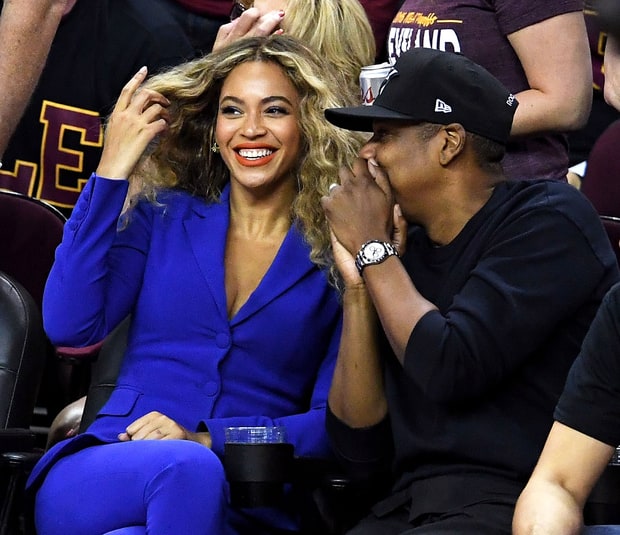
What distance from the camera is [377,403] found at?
3535 millimetres

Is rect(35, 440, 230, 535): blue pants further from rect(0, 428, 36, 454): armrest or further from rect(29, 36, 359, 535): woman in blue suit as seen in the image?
rect(0, 428, 36, 454): armrest

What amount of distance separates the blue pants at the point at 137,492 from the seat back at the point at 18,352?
1.24 ft

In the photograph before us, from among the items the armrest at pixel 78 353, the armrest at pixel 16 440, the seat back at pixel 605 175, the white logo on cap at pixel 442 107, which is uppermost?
the white logo on cap at pixel 442 107

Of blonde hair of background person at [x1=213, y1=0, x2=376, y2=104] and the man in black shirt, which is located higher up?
blonde hair of background person at [x1=213, y1=0, x2=376, y2=104]

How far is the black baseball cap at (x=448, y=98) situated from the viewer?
3.42 m

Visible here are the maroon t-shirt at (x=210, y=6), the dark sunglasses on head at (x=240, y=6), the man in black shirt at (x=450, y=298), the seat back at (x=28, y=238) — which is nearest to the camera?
the man in black shirt at (x=450, y=298)

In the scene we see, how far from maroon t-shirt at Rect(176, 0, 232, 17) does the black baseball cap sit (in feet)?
7.83

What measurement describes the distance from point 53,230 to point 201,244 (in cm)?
64

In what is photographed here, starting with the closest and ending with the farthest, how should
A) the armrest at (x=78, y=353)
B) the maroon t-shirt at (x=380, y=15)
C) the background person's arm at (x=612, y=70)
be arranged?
1. the background person's arm at (x=612, y=70)
2. the armrest at (x=78, y=353)
3. the maroon t-shirt at (x=380, y=15)

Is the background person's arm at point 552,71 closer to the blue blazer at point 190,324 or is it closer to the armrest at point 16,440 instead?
the blue blazer at point 190,324

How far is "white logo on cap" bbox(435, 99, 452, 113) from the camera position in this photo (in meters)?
3.41

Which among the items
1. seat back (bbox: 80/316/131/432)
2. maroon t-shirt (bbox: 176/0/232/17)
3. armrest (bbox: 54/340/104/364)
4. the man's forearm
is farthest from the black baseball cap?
maroon t-shirt (bbox: 176/0/232/17)

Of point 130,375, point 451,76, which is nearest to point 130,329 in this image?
point 130,375

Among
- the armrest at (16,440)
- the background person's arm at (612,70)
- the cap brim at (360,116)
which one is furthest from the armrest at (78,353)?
the background person's arm at (612,70)
